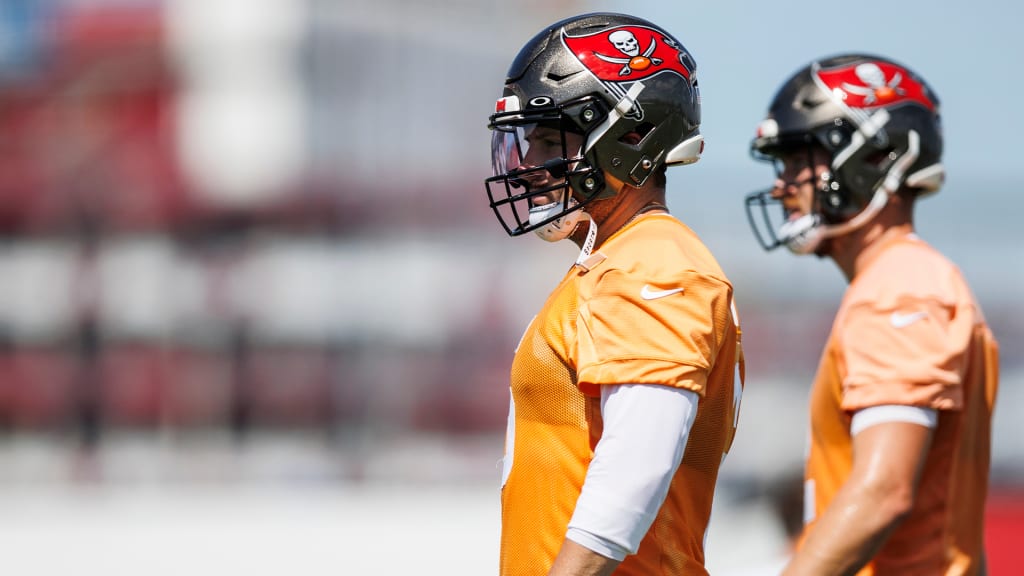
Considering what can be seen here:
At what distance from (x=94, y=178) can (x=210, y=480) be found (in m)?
3.89

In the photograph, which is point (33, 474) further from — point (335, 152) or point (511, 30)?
point (511, 30)

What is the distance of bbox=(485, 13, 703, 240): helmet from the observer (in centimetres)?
221

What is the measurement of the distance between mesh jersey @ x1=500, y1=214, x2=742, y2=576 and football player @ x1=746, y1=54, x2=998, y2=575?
0.52 meters

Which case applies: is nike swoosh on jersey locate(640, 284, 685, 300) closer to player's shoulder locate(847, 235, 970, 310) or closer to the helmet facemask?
the helmet facemask

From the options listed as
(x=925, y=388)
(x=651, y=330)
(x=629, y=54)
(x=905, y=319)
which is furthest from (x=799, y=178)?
(x=651, y=330)

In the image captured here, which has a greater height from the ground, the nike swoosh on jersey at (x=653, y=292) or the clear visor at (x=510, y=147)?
the clear visor at (x=510, y=147)

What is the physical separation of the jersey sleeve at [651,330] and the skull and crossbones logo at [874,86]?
1.34 m

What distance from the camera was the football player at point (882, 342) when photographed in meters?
2.49

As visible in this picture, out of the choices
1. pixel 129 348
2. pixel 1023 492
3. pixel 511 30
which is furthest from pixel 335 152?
pixel 1023 492

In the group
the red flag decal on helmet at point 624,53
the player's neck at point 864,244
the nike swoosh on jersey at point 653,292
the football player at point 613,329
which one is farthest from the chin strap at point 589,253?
the player's neck at point 864,244

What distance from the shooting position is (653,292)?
1940 millimetres

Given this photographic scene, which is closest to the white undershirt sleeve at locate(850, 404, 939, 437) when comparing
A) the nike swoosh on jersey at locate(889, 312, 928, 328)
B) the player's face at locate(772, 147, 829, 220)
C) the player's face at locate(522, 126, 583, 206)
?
the nike swoosh on jersey at locate(889, 312, 928, 328)

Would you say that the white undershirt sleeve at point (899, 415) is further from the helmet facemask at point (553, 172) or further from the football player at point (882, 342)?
the helmet facemask at point (553, 172)

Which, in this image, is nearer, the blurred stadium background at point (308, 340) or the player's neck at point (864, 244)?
the player's neck at point (864, 244)
